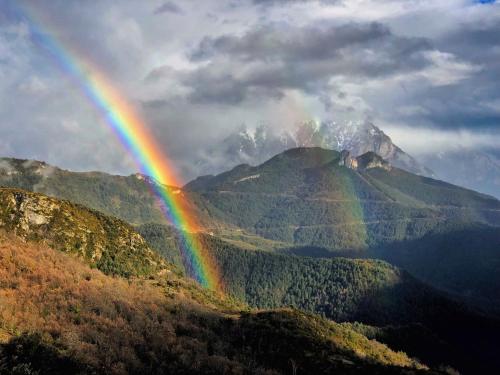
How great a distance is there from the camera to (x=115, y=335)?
38688 mm

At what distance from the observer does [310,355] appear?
2002 inches

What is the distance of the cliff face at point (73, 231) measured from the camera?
4852 inches

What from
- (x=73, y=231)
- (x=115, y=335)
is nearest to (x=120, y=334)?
(x=115, y=335)

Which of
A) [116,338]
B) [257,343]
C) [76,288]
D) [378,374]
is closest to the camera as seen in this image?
[116,338]

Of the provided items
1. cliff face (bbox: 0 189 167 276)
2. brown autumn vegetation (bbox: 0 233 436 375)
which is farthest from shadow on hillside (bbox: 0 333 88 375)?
cliff face (bbox: 0 189 167 276)

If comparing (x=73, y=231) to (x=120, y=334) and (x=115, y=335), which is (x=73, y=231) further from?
(x=115, y=335)

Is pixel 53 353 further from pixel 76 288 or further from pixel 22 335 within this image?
pixel 76 288

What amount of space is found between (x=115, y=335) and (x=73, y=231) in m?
101

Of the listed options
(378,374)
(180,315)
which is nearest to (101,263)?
(180,315)

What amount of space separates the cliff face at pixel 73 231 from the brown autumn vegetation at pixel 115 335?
62.9 meters

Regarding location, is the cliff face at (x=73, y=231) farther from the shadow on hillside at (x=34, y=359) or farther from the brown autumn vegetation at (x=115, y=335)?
the shadow on hillside at (x=34, y=359)

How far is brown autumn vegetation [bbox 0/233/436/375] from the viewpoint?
32.7 meters

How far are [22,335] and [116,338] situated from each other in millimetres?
6858

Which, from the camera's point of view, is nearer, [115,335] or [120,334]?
[115,335]
